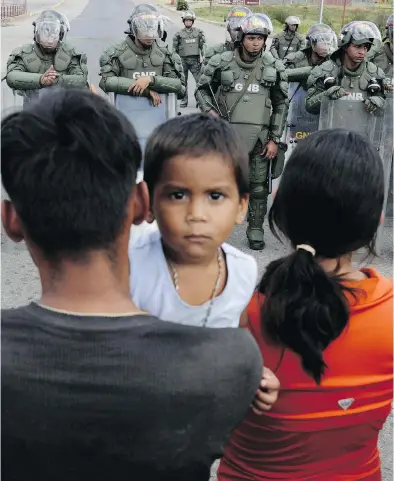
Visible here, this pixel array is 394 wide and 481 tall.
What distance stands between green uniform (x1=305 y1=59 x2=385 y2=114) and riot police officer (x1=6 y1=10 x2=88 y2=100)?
6.58 feet

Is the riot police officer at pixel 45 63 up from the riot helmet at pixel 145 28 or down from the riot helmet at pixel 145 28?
down

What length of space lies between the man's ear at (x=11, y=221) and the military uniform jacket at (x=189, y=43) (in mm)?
11849

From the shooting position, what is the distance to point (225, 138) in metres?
1.53

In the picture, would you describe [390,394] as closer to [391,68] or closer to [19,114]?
[19,114]

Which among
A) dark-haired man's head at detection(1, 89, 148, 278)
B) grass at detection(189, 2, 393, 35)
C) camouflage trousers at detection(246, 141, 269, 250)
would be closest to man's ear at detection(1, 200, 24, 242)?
dark-haired man's head at detection(1, 89, 148, 278)

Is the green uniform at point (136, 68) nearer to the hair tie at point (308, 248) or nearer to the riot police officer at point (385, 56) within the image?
the riot police officer at point (385, 56)

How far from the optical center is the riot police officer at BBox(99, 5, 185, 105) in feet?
18.3

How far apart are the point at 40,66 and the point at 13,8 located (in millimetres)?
36482

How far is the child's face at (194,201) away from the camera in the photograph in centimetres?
148

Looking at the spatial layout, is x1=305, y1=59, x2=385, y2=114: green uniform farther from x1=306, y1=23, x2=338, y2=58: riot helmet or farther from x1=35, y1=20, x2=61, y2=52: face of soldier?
x1=35, y1=20, x2=61, y2=52: face of soldier

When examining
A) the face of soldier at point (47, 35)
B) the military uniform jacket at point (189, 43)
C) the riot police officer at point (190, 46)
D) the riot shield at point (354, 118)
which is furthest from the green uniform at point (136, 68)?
the military uniform jacket at point (189, 43)

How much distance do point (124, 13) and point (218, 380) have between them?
134 feet

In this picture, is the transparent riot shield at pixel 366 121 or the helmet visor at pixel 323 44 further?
the helmet visor at pixel 323 44

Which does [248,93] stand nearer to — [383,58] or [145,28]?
[145,28]
